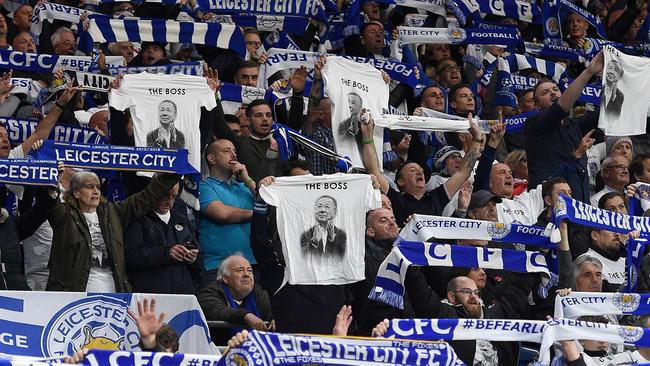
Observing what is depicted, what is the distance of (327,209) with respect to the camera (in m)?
12.6

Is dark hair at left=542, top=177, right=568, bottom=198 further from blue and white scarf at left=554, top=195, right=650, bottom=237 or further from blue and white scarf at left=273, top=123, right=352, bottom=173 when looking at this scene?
blue and white scarf at left=273, top=123, right=352, bottom=173

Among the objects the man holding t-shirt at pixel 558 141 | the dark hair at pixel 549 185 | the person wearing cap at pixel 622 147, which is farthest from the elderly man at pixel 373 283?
the person wearing cap at pixel 622 147

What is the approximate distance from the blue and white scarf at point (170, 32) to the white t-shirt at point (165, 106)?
6.69 feet

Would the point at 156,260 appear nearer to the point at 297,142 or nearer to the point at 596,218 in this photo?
the point at 297,142

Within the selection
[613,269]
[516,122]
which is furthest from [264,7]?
[613,269]

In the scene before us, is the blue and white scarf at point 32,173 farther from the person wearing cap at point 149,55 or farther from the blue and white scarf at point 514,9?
the blue and white scarf at point 514,9

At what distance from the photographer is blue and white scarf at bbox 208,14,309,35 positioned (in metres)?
17.3

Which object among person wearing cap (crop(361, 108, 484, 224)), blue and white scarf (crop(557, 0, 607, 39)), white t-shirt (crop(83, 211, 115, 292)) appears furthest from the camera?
A: blue and white scarf (crop(557, 0, 607, 39))

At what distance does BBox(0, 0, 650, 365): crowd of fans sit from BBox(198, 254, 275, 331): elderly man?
0.4 inches

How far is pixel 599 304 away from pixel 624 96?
402 centimetres

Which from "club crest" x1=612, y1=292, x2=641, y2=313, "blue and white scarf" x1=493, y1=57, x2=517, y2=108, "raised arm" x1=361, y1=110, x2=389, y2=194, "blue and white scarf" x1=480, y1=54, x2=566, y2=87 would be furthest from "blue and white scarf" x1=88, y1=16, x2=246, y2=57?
"club crest" x1=612, y1=292, x2=641, y2=313

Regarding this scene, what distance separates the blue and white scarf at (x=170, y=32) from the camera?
52.6 ft

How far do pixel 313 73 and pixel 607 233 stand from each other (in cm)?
354

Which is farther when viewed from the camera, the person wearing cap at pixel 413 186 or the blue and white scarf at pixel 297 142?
the person wearing cap at pixel 413 186
